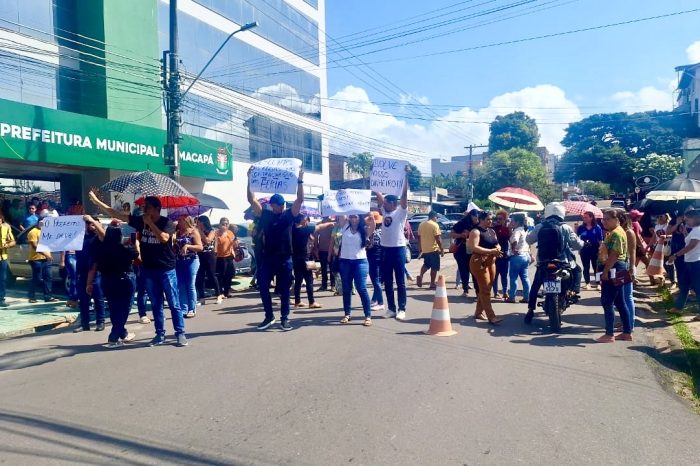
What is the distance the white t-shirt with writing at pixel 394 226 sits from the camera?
29.6ft

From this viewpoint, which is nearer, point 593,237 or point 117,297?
point 117,297

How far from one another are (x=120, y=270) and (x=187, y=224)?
235 cm

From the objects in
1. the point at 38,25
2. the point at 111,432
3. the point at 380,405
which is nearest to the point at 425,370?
the point at 380,405

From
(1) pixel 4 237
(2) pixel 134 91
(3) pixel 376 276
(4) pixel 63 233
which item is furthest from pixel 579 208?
(2) pixel 134 91

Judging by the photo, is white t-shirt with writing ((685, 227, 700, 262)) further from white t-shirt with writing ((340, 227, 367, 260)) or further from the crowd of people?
white t-shirt with writing ((340, 227, 367, 260))

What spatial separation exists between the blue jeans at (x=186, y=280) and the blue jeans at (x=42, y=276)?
3666 mm

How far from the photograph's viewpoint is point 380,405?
16.4 ft

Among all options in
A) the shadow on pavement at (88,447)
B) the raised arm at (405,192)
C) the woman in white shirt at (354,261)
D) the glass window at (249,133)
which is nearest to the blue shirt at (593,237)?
the raised arm at (405,192)

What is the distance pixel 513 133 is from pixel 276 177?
60.1m

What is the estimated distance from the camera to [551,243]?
8.44m

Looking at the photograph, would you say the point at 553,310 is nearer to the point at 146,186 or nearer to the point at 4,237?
the point at 146,186

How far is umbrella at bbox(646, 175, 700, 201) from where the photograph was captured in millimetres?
12602

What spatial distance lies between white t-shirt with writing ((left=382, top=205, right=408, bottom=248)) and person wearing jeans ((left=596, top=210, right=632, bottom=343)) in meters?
2.91

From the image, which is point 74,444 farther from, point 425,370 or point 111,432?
point 425,370
